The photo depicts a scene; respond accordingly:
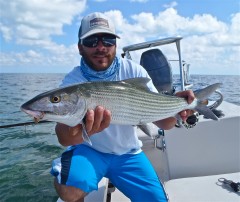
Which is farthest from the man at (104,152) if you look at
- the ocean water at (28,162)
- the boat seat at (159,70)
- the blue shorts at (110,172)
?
the ocean water at (28,162)

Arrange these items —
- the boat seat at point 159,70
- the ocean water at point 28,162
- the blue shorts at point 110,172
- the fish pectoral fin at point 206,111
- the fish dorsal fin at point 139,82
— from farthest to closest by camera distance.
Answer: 1. the boat seat at point 159,70
2. the ocean water at point 28,162
3. the fish pectoral fin at point 206,111
4. the blue shorts at point 110,172
5. the fish dorsal fin at point 139,82

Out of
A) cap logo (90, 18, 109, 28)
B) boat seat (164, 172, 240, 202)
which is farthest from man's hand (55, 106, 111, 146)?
boat seat (164, 172, 240, 202)

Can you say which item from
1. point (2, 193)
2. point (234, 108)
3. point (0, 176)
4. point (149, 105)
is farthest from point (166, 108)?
point (0, 176)

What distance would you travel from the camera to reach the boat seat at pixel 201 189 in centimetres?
360

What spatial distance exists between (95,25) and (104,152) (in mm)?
1504

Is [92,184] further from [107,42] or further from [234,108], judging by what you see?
[234,108]

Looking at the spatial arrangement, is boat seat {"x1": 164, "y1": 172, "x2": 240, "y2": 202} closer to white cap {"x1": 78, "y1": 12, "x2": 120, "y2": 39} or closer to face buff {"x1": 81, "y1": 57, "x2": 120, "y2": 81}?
face buff {"x1": 81, "y1": 57, "x2": 120, "y2": 81}

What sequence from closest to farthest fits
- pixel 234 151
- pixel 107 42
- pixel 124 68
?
pixel 107 42 → pixel 124 68 → pixel 234 151

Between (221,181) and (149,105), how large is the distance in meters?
1.57

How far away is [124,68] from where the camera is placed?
12.7 feet

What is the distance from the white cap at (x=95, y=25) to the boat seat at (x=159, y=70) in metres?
2.65

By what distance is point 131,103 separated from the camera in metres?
2.98

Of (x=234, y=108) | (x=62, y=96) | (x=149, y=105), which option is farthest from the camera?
(x=234, y=108)

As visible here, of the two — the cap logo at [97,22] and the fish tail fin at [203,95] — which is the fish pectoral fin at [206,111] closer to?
the fish tail fin at [203,95]
